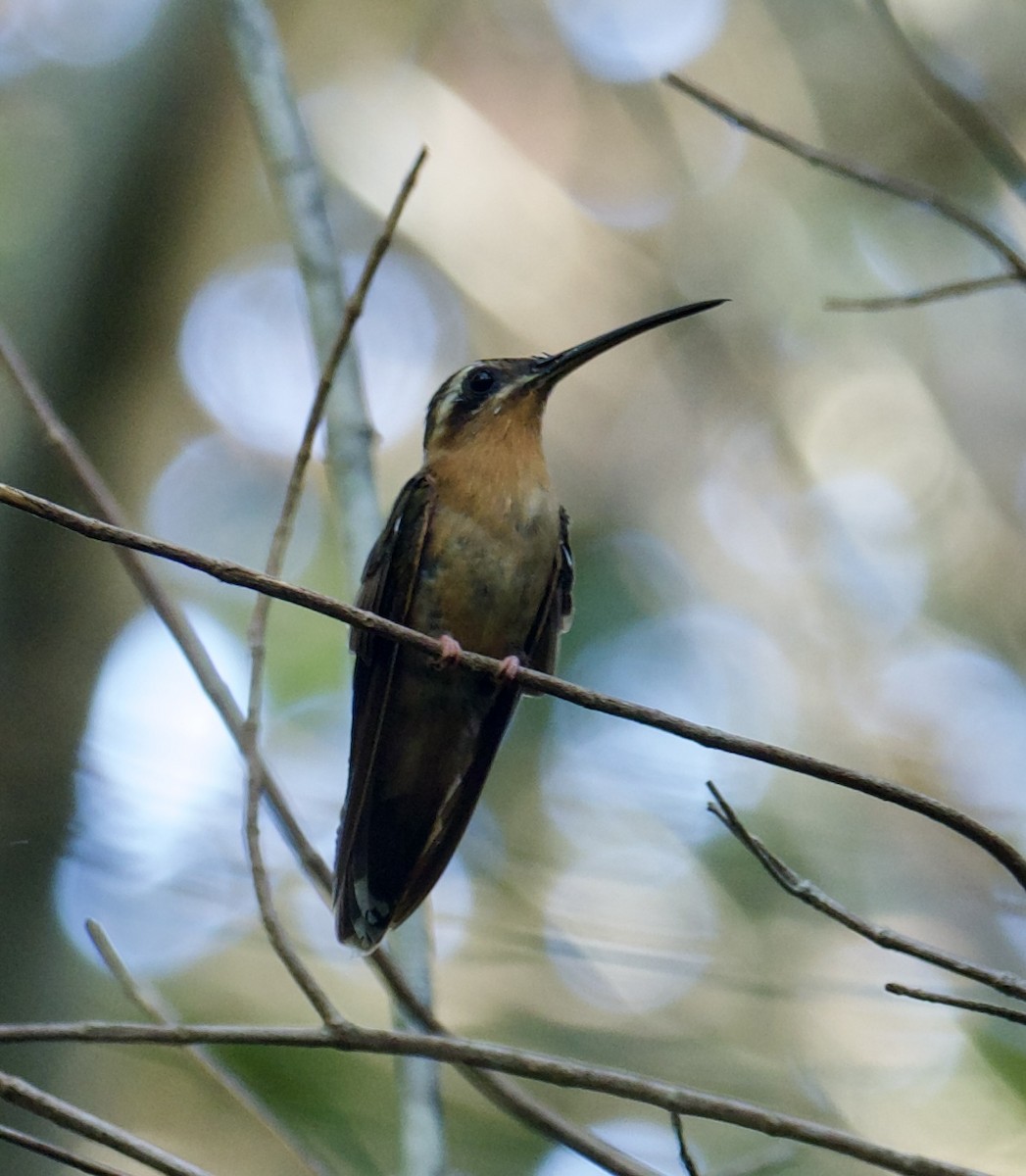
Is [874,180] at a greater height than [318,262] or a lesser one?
lesser

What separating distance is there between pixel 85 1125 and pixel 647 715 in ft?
3.95

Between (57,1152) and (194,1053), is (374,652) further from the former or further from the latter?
(57,1152)

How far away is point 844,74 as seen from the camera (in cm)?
1076

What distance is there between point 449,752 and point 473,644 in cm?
44

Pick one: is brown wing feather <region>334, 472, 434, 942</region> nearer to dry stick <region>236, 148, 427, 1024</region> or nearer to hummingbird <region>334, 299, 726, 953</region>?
hummingbird <region>334, 299, 726, 953</region>

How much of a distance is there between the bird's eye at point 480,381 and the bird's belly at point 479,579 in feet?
2.39

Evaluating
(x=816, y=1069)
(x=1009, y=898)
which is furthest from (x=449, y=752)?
(x=816, y=1069)

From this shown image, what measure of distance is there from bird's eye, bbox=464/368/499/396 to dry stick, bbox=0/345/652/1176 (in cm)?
212

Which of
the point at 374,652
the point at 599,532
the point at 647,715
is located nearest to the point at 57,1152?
the point at 647,715

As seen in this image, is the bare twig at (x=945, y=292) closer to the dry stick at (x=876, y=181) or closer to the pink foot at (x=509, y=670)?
the dry stick at (x=876, y=181)

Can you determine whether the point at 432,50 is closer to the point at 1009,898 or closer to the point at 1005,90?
the point at 1005,90

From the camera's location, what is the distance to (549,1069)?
7.56 feet

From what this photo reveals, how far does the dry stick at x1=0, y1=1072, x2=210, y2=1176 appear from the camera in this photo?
7.28ft

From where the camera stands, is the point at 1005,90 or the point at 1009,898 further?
the point at 1005,90
